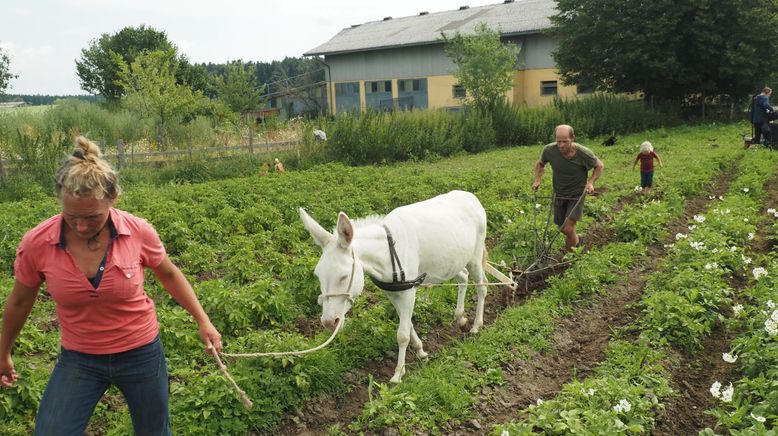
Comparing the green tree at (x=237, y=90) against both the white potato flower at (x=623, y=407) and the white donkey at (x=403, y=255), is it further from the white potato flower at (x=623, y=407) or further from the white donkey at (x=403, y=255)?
A: the white potato flower at (x=623, y=407)

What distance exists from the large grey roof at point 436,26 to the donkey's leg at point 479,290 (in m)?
36.6

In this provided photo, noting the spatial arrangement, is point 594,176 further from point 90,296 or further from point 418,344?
point 90,296

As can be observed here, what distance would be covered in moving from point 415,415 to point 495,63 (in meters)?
28.7

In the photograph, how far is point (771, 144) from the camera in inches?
798

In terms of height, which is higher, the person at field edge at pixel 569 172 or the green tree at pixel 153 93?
the green tree at pixel 153 93

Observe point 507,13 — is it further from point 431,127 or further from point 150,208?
point 150,208

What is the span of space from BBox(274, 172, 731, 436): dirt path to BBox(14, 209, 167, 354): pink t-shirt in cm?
223

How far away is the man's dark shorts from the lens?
9.03 m

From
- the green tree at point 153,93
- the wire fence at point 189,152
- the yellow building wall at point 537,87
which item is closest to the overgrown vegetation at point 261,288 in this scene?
the wire fence at point 189,152

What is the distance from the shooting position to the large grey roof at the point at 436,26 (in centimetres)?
4366

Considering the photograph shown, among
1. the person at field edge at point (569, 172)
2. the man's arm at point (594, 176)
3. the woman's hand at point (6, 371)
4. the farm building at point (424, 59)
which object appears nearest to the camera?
the woman's hand at point (6, 371)

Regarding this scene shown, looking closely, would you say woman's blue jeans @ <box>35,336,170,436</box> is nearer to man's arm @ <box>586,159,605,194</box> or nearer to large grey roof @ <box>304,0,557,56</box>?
man's arm @ <box>586,159,605,194</box>

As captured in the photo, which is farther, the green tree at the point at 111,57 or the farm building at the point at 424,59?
the green tree at the point at 111,57

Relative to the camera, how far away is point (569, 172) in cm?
891
